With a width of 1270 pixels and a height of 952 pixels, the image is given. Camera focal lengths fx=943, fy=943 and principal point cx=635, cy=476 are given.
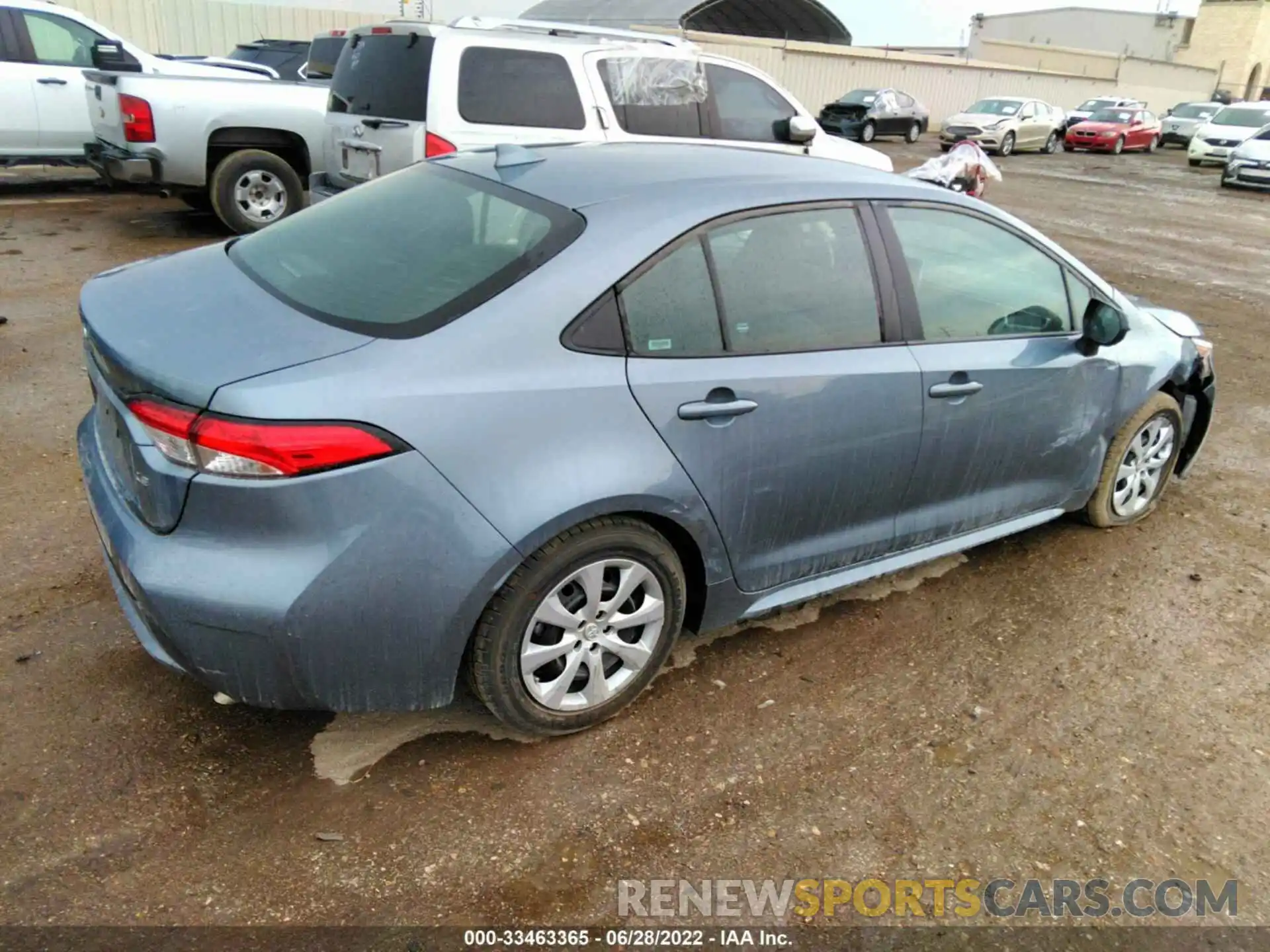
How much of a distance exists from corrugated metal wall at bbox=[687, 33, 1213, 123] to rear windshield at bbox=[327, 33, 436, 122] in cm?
2053

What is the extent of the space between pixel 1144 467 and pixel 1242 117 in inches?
1102

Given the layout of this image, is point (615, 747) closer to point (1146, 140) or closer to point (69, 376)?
point (69, 376)

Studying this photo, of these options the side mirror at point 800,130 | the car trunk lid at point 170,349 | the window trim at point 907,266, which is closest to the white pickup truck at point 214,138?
the side mirror at point 800,130

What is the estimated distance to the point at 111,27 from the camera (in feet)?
60.2

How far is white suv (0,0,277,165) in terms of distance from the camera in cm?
949

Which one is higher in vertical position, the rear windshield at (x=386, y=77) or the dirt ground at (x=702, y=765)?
the rear windshield at (x=386, y=77)

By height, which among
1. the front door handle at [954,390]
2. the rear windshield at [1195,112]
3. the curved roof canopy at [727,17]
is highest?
the curved roof canopy at [727,17]

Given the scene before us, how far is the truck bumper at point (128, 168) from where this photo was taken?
8055 mm

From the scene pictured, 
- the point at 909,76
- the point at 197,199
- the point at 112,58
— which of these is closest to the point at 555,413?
the point at 197,199

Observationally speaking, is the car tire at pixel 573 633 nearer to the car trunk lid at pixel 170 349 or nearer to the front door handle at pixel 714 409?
the front door handle at pixel 714 409

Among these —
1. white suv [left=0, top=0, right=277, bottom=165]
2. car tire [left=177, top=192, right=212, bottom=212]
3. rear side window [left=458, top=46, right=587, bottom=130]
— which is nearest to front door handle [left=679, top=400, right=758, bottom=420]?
rear side window [left=458, top=46, right=587, bottom=130]

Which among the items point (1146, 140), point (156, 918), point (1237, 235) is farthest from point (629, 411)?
point (1146, 140)

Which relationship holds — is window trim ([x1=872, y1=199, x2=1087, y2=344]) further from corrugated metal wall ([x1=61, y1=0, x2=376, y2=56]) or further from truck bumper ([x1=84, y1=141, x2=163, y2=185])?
corrugated metal wall ([x1=61, y1=0, x2=376, y2=56])

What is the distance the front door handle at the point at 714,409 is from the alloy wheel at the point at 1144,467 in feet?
7.54
